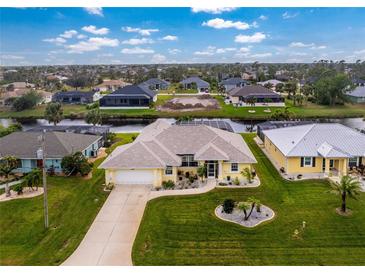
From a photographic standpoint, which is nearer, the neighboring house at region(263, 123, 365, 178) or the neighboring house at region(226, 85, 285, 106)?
the neighboring house at region(263, 123, 365, 178)

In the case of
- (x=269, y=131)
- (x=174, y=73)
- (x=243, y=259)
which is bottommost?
(x=243, y=259)

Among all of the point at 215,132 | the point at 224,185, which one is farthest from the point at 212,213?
the point at 215,132

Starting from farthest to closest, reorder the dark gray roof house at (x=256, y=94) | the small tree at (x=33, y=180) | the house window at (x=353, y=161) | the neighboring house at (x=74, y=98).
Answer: the neighboring house at (x=74, y=98) → the dark gray roof house at (x=256, y=94) → the house window at (x=353, y=161) → the small tree at (x=33, y=180)

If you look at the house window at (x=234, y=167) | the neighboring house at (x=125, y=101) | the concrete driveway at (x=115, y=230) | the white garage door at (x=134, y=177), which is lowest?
the concrete driveway at (x=115, y=230)

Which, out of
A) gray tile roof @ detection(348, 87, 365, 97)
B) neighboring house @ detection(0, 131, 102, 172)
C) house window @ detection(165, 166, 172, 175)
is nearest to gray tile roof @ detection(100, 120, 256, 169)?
house window @ detection(165, 166, 172, 175)

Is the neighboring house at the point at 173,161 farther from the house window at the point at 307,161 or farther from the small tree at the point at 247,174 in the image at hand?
the house window at the point at 307,161

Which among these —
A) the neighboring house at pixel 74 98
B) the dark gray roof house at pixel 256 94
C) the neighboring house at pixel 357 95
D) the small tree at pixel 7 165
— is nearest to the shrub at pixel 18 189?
the small tree at pixel 7 165

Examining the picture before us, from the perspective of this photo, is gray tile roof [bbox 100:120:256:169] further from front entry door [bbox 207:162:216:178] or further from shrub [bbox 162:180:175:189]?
shrub [bbox 162:180:175:189]

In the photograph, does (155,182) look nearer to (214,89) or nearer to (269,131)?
(269,131)
